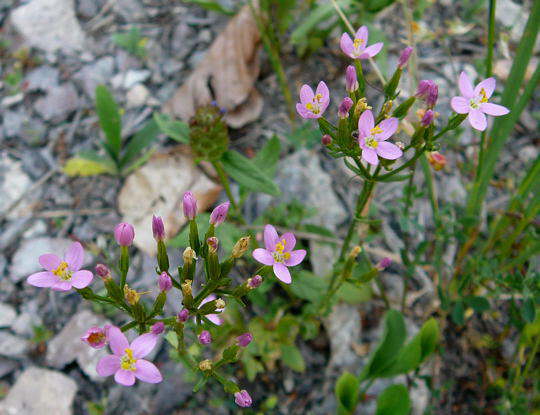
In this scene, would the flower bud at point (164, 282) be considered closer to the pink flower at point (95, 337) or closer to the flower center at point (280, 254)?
the pink flower at point (95, 337)

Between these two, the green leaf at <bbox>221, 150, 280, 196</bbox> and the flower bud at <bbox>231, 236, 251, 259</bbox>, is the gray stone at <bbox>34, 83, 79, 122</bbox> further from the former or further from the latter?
the flower bud at <bbox>231, 236, 251, 259</bbox>

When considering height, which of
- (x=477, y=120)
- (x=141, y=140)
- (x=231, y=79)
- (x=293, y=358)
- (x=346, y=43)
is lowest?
(x=293, y=358)

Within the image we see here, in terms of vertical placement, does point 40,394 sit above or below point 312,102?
below

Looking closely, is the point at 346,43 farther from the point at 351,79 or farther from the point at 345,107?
the point at 345,107

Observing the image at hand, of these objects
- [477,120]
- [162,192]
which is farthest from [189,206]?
[162,192]

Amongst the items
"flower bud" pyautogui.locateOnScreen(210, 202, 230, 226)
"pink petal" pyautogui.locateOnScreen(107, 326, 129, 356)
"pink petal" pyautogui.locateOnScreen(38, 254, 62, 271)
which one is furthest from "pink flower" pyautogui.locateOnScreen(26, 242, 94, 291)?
"flower bud" pyautogui.locateOnScreen(210, 202, 230, 226)

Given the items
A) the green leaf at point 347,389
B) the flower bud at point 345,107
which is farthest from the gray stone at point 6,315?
the flower bud at point 345,107

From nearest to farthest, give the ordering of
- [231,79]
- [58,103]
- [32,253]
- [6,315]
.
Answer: [6,315] < [32,253] < [231,79] < [58,103]
